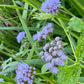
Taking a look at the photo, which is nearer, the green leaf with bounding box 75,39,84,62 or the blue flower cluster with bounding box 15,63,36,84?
the green leaf with bounding box 75,39,84,62

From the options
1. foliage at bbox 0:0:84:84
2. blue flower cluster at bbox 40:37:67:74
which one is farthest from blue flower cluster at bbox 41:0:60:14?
blue flower cluster at bbox 40:37:67:74

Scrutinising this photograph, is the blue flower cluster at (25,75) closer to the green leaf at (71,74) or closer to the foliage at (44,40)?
the foliage at (44,40)

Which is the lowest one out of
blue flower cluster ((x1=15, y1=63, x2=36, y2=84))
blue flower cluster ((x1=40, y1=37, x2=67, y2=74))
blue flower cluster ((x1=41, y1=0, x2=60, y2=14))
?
blue flower cluster ((x1=15, y1=63, x2=36, y2=84))

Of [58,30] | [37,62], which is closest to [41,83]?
[37,62]

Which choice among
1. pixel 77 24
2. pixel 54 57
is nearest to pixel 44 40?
pixel 54 57

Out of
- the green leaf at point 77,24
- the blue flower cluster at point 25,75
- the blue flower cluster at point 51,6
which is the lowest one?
the blue flower cluster at point 25,75

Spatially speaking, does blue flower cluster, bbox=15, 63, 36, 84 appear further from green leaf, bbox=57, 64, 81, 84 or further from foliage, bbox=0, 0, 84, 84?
green leaf, bbox=57, 64, 81, 84

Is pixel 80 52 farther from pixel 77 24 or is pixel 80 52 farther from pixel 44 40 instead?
pixel 44 40

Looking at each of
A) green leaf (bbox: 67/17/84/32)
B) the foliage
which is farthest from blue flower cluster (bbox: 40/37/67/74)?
green leaf (bbox: 67/17/84/32)

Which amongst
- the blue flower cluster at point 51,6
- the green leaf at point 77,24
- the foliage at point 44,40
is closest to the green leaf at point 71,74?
the foliage at point 44,40

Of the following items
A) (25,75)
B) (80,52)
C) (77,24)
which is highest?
(77,24)

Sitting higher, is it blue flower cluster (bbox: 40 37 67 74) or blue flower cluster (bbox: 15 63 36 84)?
blue flower cluster (bbox: 40 37 67 74)
